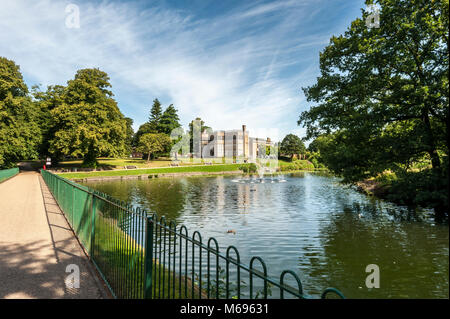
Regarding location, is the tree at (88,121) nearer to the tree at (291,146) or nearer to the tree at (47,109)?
the tree at (47,109)

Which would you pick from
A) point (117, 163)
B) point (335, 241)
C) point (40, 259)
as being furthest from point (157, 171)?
point (40, 259)

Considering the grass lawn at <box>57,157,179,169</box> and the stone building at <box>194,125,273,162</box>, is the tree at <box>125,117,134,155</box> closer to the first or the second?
the grass lawn at <box>57,157,179,169</box>

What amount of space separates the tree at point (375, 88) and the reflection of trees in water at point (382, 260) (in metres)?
2.46

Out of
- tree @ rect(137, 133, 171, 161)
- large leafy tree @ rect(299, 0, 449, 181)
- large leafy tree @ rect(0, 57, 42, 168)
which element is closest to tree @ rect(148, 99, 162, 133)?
tree @ rect(137, 133, 171, 161)

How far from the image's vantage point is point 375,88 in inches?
551

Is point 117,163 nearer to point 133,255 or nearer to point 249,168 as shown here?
point 249,168

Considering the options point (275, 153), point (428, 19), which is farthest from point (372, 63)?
point (275, 153)

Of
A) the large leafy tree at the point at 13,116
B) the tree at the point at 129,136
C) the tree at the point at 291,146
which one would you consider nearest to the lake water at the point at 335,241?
the large leafy tree at the point at 13,116

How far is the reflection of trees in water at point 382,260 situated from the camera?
19.6 ft

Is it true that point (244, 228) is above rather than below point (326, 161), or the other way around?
below

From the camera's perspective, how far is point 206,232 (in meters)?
11.3

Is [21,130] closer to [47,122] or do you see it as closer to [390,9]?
[47,122]
